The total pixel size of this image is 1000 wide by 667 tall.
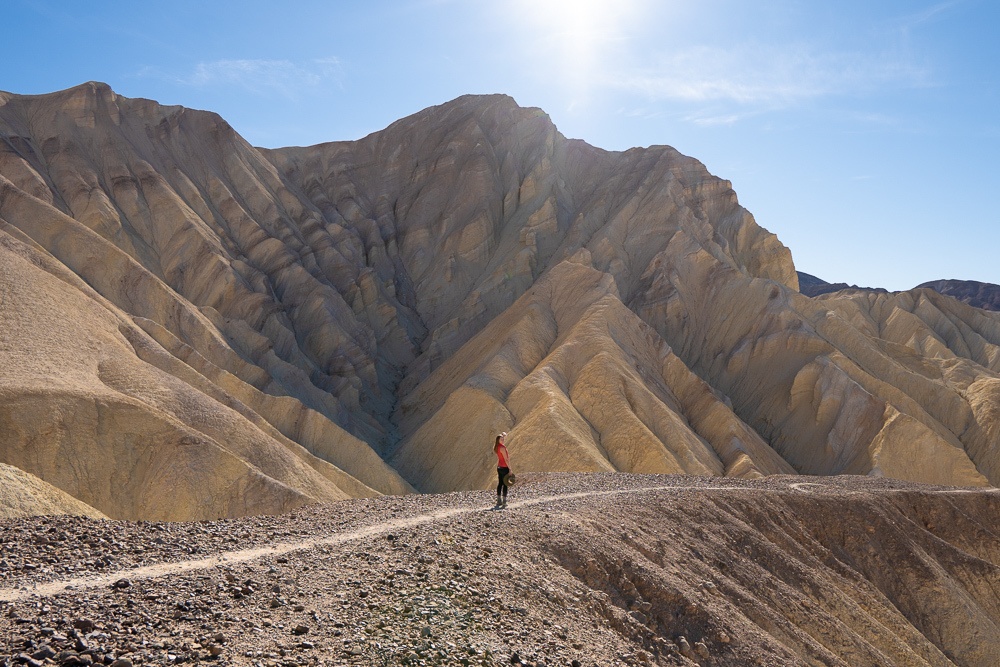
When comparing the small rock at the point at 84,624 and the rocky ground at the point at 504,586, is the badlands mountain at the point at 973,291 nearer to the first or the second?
the rocky ground at the point at 504,586

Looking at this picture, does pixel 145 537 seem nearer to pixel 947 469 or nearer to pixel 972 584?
pixel 972 584

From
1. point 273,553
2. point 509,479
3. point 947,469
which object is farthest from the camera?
point 947,469

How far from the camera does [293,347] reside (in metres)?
62.8

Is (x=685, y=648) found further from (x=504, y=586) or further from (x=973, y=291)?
(x=973, y=291)

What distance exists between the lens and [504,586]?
37.8 ft

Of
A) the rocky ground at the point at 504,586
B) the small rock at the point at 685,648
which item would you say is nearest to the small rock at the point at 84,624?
the rocky ground at the point at 504,586

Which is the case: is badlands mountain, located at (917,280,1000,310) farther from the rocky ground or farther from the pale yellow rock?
the pale yellow rock

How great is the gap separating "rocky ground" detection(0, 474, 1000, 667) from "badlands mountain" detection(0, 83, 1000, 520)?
26.4 ft

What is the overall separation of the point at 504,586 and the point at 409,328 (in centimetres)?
6378

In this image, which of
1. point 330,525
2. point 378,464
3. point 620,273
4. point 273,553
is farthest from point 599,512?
point 620,273

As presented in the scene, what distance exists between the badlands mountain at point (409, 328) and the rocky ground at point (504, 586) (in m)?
8.04

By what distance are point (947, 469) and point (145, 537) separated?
53572 mm

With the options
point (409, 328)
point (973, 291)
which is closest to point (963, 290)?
point (973, 291)

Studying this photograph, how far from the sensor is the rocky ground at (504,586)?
333 inches
